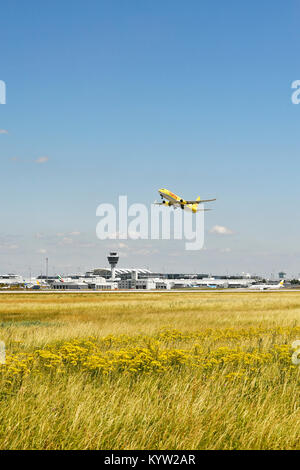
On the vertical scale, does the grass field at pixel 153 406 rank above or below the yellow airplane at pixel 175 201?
below

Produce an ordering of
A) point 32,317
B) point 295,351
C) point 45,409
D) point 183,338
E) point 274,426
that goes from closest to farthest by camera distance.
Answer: point 274,426, point 45,409, point 295,351, point 183,338, point 32,317

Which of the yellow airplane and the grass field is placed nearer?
the grass field

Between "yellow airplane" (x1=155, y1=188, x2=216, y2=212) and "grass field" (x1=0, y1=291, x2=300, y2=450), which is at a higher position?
"yellow airplane" (x1=155, y1=188, x2=216, y2=212)

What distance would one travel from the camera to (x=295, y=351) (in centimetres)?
1527

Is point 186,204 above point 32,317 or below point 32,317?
above

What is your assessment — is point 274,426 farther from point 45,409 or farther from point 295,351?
point 295,351

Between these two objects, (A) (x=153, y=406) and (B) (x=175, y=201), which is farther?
(B) (x=175, y=201)

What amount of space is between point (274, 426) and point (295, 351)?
6.47 metres

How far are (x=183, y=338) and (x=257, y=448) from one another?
12.4 metres

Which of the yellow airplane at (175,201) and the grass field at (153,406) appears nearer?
the grass field at (153,406)

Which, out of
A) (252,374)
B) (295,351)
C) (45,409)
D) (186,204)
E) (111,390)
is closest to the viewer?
(45,409)
